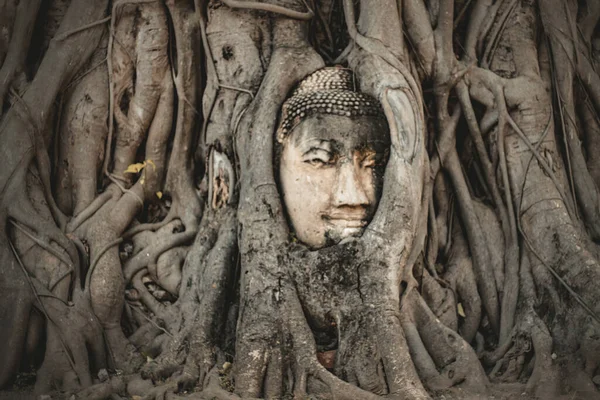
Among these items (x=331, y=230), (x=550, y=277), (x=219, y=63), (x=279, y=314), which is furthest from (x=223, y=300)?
(x=550, y=277)

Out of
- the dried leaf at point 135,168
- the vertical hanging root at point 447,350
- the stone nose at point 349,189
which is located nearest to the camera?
the vertical hanging root at point 447,350

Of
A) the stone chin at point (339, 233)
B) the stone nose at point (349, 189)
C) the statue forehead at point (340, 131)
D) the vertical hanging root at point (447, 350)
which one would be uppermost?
the statue forehead at point (340, 131)

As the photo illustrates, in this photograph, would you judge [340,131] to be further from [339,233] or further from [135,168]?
[135,168]

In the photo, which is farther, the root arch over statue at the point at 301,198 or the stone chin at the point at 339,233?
the stone chin at the point at 339,233

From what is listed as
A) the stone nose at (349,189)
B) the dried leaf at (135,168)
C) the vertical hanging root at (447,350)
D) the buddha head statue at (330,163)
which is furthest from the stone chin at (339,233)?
the dried leaf at (135,168)

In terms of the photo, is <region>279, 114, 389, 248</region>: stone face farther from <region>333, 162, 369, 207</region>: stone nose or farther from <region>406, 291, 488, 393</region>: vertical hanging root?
<region>406, 291, 488, 393</region>: vertical hanging root

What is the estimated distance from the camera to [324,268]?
4.84 metres

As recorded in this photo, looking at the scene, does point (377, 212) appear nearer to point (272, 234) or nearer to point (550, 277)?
point (272, 234)

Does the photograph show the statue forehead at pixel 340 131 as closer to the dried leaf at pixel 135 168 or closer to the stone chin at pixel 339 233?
the stone chin at pixel 339 233

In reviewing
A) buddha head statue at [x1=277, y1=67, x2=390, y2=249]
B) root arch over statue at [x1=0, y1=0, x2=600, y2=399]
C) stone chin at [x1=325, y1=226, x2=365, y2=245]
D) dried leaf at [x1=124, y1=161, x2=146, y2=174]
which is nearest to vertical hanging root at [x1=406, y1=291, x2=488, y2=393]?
root arch over statue at [x1=0, y1=0, x2=600, y2=399]

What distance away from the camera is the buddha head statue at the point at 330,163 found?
498 cm

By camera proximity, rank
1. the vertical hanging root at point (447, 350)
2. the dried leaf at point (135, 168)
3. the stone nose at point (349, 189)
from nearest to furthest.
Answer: the vertical hanging root at point (447, 350) < the stone nose at point (349, 189) < the dried leaf at point (135, 168)

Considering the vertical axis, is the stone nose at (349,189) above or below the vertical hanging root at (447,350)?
above

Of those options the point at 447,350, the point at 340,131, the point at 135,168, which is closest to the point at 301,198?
the point at 340,131
